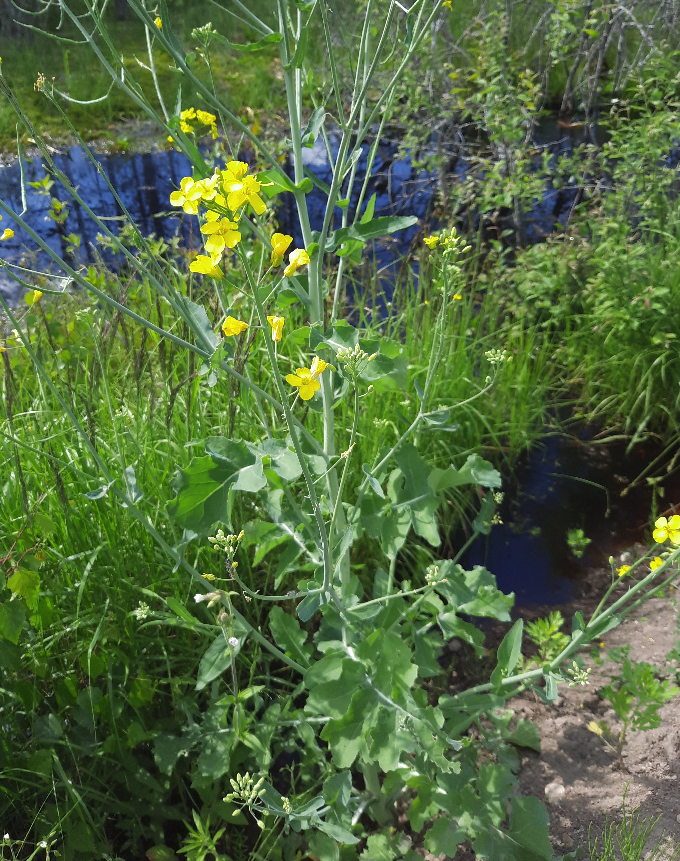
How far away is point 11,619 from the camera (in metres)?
1.27

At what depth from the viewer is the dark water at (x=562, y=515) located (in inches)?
96.0

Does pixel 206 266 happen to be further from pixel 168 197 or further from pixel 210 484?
pixel 168 197

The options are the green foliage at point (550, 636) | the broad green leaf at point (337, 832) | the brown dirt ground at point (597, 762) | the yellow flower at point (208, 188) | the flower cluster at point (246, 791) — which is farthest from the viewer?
the green foliage at point (550, 636)

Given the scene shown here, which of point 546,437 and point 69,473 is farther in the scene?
point 546,437

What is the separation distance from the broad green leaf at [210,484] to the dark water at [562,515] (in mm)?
1527

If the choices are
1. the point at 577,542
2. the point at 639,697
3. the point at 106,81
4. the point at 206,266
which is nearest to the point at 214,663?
the point at 206,266

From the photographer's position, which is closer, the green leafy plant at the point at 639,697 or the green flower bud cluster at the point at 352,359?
the green flower bud cluster at the point at 352,359

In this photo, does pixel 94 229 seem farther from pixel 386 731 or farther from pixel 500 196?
pixel 386 731

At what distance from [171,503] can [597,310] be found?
2.37 m

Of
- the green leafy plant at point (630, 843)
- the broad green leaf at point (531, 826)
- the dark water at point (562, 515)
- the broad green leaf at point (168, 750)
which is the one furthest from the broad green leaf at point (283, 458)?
the dark water at point (562, 515)

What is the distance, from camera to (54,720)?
1.39 metres

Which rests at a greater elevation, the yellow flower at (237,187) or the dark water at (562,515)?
the yellow flower at (237,187)

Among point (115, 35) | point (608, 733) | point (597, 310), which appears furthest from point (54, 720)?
point (115, 35)

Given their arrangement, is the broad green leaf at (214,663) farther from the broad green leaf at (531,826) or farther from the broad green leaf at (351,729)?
the broad green leaf at (531,826)
